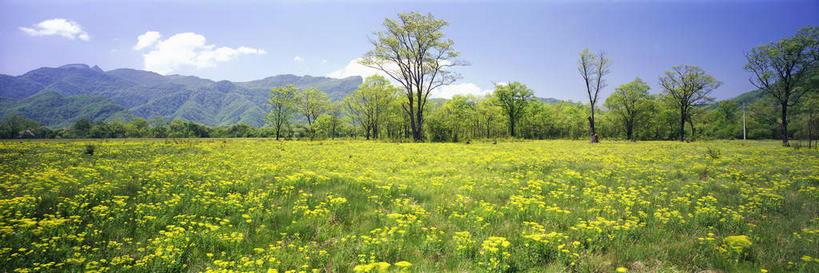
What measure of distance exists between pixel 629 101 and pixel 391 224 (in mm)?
74276

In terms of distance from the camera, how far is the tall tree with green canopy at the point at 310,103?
63106 millimetres

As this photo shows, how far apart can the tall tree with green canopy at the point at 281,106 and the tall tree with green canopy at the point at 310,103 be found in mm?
2532

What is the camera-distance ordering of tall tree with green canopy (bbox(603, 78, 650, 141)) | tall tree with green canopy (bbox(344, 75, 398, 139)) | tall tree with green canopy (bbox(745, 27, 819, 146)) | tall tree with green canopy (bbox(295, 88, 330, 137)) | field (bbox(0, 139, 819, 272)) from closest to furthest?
field (bbox(0, 139, 819, 272)) → tall tree with green canopy (bbox(745, 27, 819, 146)) → tall tree with green canopy (bbox(344, 75, 398, 139)) → tall tree with green canopy (bbox(603, 78, 650, 141)) → tall tree with green canopy (bbox(295, 88, 330, 137))

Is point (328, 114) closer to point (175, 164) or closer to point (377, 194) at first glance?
point (175, 164)

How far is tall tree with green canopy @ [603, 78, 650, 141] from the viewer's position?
5916 centimetres

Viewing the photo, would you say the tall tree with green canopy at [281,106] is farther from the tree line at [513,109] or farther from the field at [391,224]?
the field at [391,224]

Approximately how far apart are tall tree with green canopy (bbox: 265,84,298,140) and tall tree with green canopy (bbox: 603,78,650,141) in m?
72.9

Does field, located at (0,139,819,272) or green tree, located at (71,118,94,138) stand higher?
green tree, located at (71,118,94,138)

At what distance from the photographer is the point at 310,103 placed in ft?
217

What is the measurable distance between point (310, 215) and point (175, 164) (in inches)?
364

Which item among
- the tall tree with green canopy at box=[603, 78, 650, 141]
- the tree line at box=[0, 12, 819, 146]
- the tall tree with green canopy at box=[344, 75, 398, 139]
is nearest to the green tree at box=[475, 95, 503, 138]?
the tree line at box=[0, 12, 819, 146]

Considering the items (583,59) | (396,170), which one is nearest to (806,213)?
(396,170)

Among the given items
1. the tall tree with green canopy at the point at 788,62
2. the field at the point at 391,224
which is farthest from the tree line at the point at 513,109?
the field at the point at 391,224

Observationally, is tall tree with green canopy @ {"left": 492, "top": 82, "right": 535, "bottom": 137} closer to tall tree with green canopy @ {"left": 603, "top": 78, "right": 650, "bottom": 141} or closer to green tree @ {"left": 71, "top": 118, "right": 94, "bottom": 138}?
tall tree with green canopy @ {"left": 603, "top": 78, "right": 650, "bottom": 141}
